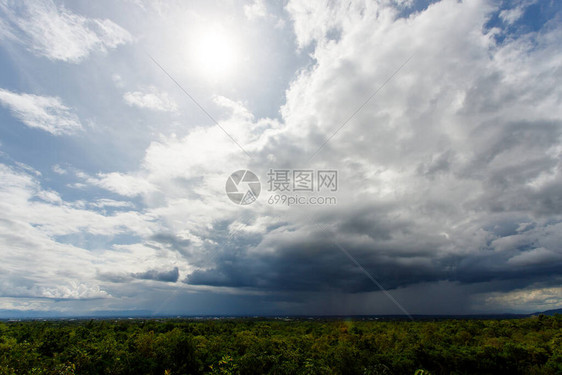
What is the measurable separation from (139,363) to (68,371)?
911 cm

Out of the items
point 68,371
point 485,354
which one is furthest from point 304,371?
point 485,354

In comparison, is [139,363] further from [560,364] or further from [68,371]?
[560,364]

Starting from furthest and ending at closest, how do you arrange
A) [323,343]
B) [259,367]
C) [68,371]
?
[323,343] < [259,367] < [68,371]

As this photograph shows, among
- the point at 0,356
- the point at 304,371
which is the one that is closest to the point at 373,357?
the point at 304,371

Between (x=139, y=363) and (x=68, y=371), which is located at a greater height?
(x=68, y=371)

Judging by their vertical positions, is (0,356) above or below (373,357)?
above

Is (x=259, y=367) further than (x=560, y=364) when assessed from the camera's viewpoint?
No

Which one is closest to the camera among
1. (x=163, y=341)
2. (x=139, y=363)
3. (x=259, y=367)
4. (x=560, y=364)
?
(x=259, y=367)

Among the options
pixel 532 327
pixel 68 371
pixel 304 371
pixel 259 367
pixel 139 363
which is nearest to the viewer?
pixel 68 371

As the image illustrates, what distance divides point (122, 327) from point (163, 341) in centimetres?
3743

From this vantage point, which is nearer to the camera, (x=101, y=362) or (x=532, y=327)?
(x=101, y=362)

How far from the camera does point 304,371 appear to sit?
1598 centimetres

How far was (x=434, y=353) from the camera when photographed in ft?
75.6

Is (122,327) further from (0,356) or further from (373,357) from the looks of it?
(373,357)
